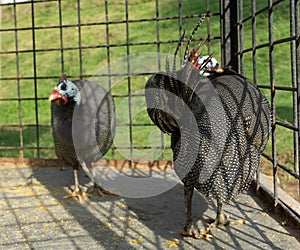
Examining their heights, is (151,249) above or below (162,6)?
below

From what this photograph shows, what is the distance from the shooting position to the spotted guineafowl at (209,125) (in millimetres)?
2494

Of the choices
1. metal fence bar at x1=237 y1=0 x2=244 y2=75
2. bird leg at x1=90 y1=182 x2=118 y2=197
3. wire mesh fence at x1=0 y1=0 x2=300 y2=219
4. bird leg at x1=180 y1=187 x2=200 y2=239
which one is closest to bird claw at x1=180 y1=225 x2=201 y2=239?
bird leg at x1=180 y1=187 x2=200 y2=239

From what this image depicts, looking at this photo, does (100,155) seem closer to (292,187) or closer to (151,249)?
(151,249)

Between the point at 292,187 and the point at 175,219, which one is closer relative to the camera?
the point at 175,219

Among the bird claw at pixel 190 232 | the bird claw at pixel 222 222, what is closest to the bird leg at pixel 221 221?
the bird claw at pixel 222 222

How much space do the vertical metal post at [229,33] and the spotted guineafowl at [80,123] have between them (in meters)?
1.28

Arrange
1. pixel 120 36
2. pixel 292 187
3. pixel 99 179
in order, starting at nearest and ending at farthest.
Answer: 1. pixel 99 179
2. pixel 292 187
3. pixel 120 36

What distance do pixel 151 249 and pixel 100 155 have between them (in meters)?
1.33

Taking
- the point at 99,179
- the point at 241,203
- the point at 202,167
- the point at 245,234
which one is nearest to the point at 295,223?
the point at 245,234

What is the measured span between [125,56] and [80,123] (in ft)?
21.9

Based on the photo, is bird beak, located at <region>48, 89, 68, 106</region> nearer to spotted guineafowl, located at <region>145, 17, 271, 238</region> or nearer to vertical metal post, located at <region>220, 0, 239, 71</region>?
spotted guineafowl, located at <region>145, 17, 271, 238</region>

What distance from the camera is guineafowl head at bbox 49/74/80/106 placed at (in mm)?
3695

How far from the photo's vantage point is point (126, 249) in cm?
273

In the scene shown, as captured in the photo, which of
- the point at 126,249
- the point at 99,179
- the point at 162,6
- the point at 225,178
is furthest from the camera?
the point at 162,6
